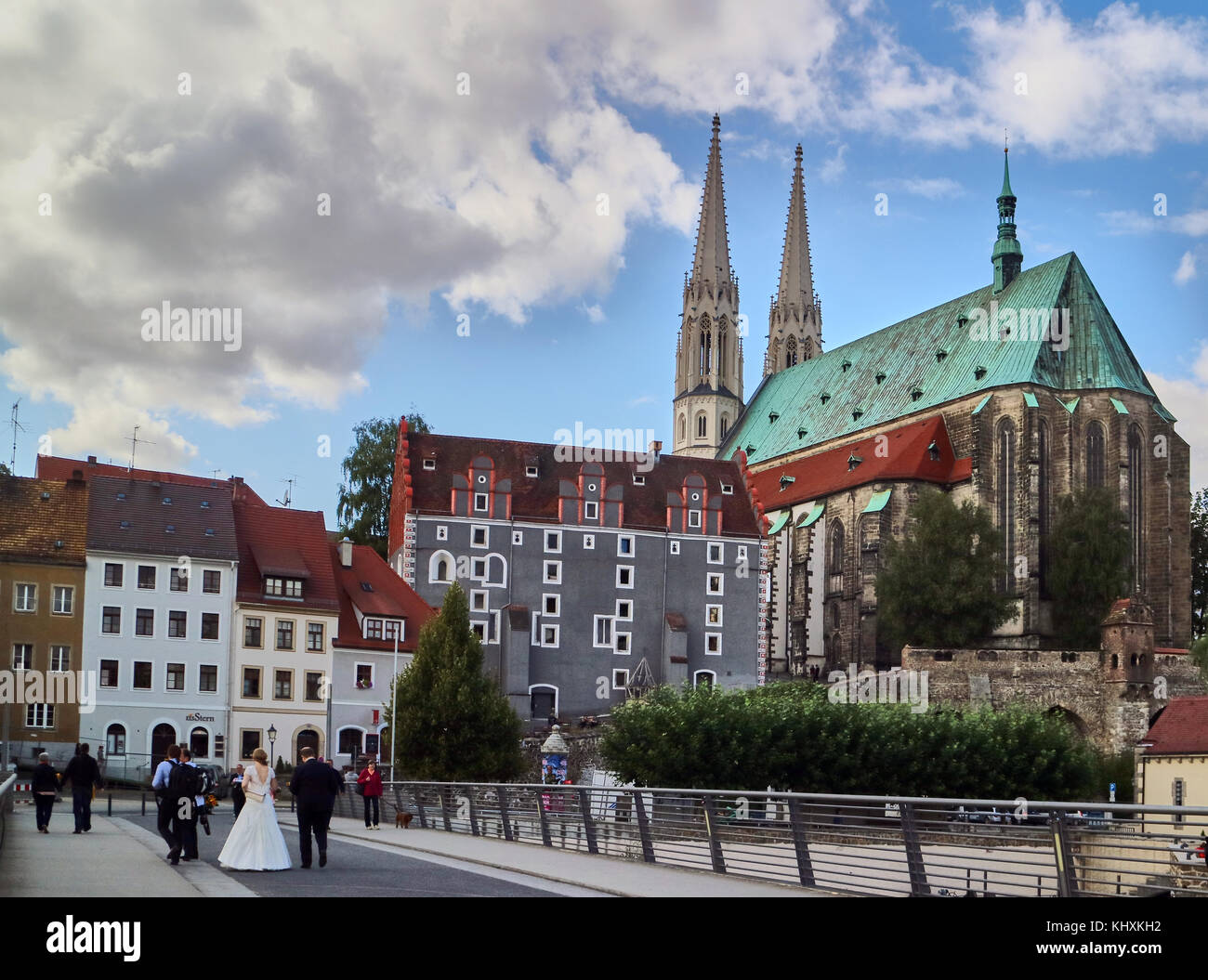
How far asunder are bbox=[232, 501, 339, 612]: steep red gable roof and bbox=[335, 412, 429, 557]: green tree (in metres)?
21.5

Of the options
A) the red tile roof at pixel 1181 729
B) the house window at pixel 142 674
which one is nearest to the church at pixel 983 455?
the red tile roof at pixel 1181 729

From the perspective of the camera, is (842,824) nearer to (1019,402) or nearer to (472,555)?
(472,555)

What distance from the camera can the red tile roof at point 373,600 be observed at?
70688 millimetres

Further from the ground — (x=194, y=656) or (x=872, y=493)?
(x=872, y=493)

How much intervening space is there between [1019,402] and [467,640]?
45354 mm

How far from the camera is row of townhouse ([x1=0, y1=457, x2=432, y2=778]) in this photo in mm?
63625

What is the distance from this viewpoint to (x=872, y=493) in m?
98.2

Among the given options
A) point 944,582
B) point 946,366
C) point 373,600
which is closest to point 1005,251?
point 946,366

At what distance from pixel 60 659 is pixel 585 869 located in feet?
156

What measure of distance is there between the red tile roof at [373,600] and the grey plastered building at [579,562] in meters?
5.43

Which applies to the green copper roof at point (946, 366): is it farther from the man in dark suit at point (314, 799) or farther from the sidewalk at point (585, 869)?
the man in dark suit at point (314, 799)

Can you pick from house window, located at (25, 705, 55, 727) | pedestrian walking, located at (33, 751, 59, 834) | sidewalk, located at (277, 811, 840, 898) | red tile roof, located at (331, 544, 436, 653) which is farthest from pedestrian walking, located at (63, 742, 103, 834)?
red tile roof, located at (331, 544, 436, 653)

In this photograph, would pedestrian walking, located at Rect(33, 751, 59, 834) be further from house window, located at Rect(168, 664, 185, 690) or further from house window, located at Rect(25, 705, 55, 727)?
house window, located at Rect(168, 664, 185, 690)
